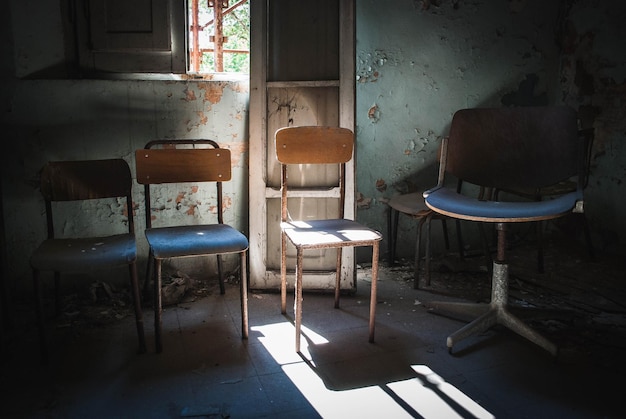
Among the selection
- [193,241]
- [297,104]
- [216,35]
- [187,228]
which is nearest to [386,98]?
[297,104]

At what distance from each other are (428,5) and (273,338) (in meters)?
2.65

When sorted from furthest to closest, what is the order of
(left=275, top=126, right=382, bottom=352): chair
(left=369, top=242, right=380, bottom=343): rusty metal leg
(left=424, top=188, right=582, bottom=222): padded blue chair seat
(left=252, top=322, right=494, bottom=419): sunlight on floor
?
(left=275, top=126, right=382, bottom=352): chair, (left=369, top=242, right=380, bottom=343): rusty metal leg, (left=424, top=188, right=582, bottom=222): padded blue chair seat, (left=252, top=322, right=494, bottom=419): sunlight on floor

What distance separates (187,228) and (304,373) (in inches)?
38.9

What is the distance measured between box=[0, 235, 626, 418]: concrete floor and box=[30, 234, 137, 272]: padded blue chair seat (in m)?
0.46

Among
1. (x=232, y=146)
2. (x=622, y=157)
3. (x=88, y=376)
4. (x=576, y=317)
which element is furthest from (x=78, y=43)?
(x=622, y=157)

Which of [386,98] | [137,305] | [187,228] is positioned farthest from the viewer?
[386,98]

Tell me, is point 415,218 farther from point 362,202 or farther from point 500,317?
point 500,317

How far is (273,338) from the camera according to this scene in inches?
102

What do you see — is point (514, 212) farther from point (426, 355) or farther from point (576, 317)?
point (576, 317)

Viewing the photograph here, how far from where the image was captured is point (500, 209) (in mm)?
2285

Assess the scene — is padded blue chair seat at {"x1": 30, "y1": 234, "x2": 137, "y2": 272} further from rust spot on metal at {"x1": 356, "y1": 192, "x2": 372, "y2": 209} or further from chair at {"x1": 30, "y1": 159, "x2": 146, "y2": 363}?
rust spot on metal at {"x1": 356, "y1": 192, "x2": 372, "y2": 209}

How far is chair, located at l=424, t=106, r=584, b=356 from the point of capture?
7.86 feet

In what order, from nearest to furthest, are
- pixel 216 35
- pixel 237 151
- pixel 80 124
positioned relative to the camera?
pixel 80 124, pixel 237 151, pixel 216 35

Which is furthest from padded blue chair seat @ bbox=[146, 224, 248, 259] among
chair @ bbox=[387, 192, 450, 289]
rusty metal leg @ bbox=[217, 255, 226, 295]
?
chair @ bbox=[387, 192, 450, 289]
